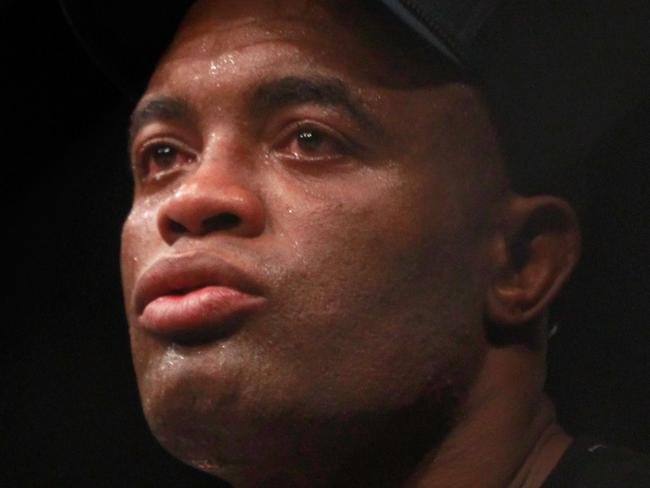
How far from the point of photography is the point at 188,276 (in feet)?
4.59

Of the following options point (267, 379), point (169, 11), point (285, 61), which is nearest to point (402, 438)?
point (267, 379)

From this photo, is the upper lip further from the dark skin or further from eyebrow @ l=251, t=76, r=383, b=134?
eyebrow @ l=251, t=76, r=383, b=134

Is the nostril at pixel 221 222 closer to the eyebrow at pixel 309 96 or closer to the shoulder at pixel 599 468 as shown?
the eyebrow at pixel 309 96

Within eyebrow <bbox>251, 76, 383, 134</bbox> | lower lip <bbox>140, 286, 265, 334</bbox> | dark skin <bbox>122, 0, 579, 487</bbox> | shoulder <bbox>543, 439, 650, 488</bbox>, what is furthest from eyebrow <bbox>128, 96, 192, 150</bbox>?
shoulder <bbox>543, 439, 650, 488</bbox>

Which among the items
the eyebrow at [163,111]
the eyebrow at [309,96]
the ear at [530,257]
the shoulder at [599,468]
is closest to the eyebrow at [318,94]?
the eyebrow at [309,96]

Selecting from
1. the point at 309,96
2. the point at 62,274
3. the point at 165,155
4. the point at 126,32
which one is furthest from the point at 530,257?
the point at 62,274

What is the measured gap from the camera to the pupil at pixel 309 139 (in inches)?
57.5

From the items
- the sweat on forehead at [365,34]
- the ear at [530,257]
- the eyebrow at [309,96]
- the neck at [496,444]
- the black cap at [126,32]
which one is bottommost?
the black cap at [126,32]

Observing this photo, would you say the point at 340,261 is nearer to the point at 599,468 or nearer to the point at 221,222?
the point at 221,222

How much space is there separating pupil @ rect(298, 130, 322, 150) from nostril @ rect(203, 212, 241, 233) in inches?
4.9

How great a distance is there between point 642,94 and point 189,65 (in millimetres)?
563

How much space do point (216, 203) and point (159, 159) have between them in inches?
8.2

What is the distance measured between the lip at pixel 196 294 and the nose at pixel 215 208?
40 mm

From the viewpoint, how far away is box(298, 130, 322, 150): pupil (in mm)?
1460
